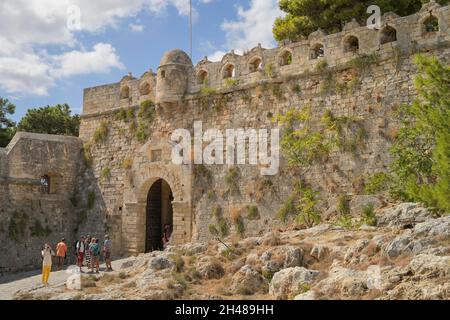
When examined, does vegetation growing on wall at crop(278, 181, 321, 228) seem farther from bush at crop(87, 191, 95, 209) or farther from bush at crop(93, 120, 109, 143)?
bush at crop(93, 120, 109, 143)

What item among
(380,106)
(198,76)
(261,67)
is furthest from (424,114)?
(198,76)

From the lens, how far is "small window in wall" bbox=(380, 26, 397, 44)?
1495 cm

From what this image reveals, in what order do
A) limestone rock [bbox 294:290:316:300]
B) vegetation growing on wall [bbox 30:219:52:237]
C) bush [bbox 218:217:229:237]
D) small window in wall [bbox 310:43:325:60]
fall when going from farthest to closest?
vegetation growing on wall [bbox 30:219:52:237] → bush [bbox 218:217:229:237] → small window in wall [bbox 310:43:325:60] → limestone rock [bbox 294:290:316:300]

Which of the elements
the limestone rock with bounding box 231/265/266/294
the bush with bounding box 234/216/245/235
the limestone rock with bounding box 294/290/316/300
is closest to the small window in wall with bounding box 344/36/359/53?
the bush with bounding box 234/216/245/235

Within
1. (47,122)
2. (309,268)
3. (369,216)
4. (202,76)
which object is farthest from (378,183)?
(47,122)

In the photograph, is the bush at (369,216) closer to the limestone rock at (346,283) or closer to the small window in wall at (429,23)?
the limestone rock at (346,283)

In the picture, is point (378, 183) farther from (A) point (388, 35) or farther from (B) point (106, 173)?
(B) point (106, 173)

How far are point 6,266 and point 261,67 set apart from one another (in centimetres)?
1140

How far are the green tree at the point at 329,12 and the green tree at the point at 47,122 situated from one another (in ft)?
55.2

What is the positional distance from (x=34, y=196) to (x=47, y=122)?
1494cm

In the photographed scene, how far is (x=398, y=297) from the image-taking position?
766 cm

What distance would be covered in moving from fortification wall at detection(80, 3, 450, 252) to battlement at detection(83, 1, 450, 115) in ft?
0.11

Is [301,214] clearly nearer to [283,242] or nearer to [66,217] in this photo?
[283,242]

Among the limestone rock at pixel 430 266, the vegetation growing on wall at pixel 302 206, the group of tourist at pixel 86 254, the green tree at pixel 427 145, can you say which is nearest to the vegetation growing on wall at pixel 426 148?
the green tree at pixel 427 145
